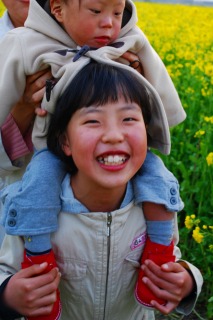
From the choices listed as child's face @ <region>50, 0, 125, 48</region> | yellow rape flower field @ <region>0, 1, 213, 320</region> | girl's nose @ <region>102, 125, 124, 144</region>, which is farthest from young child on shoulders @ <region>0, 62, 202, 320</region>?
yellow rape flower field @ <region>0, 1, 213, 320</region>

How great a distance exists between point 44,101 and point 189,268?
0.69 meters

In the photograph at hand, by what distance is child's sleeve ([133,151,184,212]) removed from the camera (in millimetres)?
1844

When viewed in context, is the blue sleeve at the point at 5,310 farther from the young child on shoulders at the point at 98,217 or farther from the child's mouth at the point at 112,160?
the child's mouth at the point at 112,160

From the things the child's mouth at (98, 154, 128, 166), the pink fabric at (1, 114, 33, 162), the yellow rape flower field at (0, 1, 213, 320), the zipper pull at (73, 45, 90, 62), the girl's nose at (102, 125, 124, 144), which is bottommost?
the yellow rape flower field at (0, 1, 213, 320)

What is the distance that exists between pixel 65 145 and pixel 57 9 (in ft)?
1.40

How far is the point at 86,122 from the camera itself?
67.4 inches

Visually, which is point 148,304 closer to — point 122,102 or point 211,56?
point 122,102

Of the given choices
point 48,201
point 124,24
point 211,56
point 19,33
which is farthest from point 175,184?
point 211,56

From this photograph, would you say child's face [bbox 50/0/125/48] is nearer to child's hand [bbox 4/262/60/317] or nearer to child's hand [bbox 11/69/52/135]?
child's hand [bbox 11/69/52/135]

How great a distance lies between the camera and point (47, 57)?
1.81m

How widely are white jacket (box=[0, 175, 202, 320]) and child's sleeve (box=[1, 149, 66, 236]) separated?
0.21ft

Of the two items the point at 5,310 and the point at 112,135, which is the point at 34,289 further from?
the point at 112,135

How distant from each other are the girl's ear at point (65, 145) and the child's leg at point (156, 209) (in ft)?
0.75

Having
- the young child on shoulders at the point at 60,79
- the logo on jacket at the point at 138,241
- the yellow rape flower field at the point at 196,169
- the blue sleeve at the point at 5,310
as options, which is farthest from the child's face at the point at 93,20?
the yellow rape flower field at the point at 196,169
